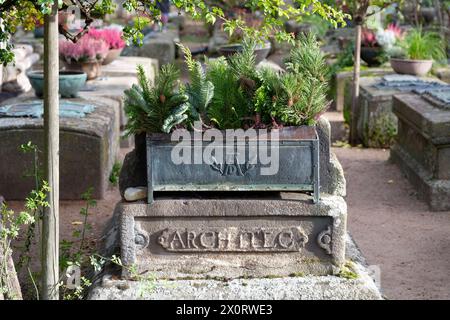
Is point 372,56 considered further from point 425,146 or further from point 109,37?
point 425,146

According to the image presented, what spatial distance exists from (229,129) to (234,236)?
2.02 ft

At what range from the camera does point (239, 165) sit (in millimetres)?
4824

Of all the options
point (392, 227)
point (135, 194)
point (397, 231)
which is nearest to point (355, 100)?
point (392, 227)

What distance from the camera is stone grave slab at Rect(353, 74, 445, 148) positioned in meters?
10.2

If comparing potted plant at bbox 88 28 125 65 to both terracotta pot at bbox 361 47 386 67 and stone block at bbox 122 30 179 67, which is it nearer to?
terracotta pot at bbox 361 47 386 67

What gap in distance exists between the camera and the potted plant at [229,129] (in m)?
4.81

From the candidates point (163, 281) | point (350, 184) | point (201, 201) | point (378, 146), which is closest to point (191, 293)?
point (163, 281)

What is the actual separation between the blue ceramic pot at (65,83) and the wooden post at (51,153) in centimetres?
414

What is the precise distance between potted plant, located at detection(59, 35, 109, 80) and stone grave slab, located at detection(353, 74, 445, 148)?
10.7 feet

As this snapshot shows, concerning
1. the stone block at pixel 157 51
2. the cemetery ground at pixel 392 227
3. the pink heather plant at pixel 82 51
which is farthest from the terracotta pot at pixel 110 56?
the cemetery ground at pixel 392 227

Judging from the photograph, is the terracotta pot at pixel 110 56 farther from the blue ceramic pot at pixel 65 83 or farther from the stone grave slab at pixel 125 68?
the blue ceramic pot at pixel 65 83

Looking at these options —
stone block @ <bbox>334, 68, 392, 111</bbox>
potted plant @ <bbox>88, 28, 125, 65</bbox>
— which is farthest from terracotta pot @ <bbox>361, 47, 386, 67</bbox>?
potted plant @ <bbox>88, 28, 125, 65</bbox>

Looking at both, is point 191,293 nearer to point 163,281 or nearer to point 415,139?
point 163,281

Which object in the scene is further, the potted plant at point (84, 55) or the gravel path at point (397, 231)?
the potted plant at point (84, 55)
